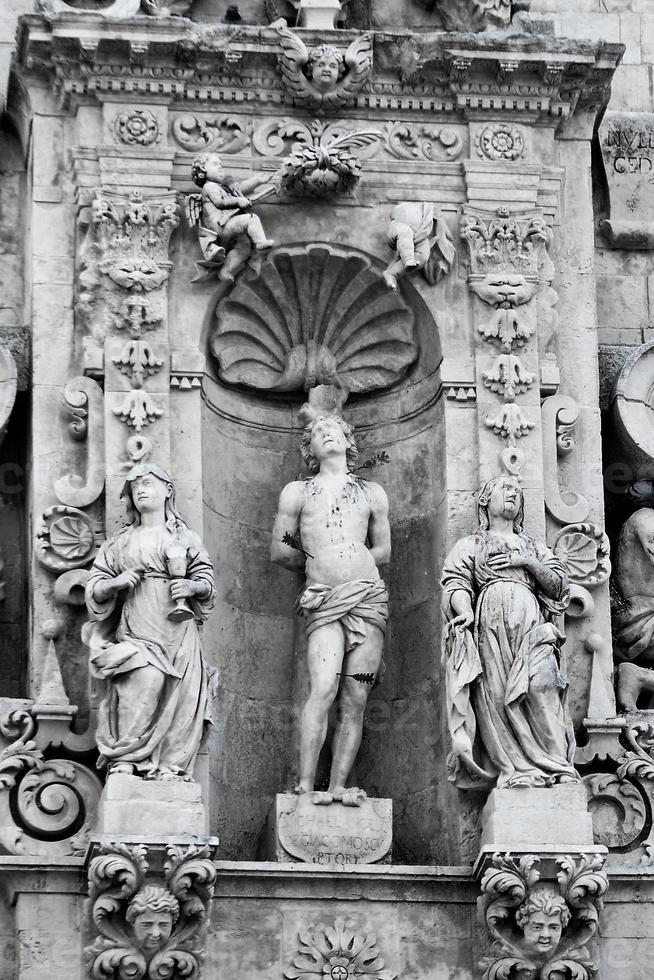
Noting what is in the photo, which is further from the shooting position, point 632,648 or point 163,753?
point 632,648

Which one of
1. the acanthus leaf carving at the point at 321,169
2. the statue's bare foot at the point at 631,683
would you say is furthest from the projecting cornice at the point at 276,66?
the statue's bare foot at the point at 631,683

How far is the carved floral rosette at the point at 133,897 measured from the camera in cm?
1869

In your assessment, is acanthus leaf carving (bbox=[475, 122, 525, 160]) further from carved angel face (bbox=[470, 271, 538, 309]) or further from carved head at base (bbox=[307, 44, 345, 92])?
carved head at base (bbox=[307, 44, 345, 92])

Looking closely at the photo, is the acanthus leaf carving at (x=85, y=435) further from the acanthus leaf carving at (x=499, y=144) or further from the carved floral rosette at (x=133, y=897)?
the acanthus leaf carving at (x=499, y=144)

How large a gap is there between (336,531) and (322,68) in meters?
2.88

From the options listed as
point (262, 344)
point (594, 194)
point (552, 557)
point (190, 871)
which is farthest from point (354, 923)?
point (594, 194)

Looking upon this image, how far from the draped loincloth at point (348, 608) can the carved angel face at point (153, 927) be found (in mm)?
2113

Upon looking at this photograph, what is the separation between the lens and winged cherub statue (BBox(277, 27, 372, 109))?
20.8 meters

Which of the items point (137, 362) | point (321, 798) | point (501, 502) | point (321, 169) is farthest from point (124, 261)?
point (321, 798)

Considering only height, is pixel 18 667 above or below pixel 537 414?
below

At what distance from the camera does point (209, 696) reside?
1947cm

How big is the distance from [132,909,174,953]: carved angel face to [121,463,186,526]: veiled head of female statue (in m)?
2.33

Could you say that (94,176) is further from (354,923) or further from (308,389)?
(354,923)

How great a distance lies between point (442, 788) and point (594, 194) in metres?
4.19
